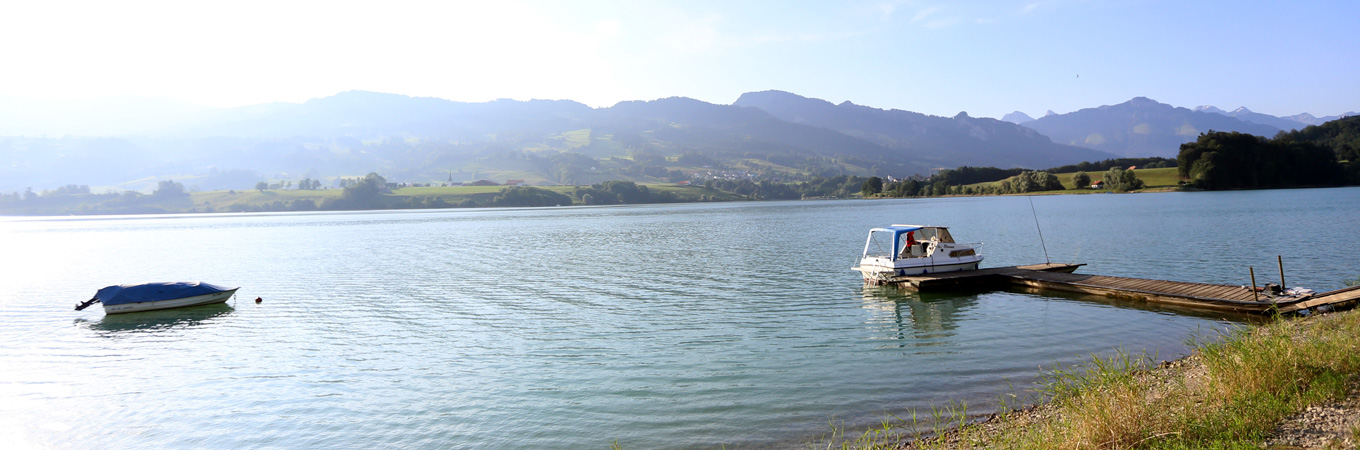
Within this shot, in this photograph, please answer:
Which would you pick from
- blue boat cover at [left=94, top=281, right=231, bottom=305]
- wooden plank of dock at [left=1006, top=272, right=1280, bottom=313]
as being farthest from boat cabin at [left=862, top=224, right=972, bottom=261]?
blue boat cover at [left=94, top=281, right=231, bottom=305]

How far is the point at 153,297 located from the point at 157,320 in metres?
2.49

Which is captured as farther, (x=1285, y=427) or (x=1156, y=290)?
(x=1156, y=290)

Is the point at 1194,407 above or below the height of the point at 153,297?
above

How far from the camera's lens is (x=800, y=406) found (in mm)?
13844

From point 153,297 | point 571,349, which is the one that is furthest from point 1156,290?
point 153,297

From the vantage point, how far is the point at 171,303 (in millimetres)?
31219

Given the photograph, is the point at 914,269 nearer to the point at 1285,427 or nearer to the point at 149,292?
the point at 1285,427

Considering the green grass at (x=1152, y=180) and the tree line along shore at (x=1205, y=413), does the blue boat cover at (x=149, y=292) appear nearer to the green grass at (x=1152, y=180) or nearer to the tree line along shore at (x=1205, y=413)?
the tree line along shore at (x=1205, y=413)

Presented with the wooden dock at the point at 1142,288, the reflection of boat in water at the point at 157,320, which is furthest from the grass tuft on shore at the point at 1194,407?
the reflection of boat in water at the point at 157,320

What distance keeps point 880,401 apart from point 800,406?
5.55 ft

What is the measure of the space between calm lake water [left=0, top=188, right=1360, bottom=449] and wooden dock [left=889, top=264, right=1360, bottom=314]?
3.78 ft

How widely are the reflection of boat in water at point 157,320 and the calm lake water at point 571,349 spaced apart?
0.20 meters

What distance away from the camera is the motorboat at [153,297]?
30.5m

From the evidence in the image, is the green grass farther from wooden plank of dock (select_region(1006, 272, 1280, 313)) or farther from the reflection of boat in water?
the reflection of boat in water
